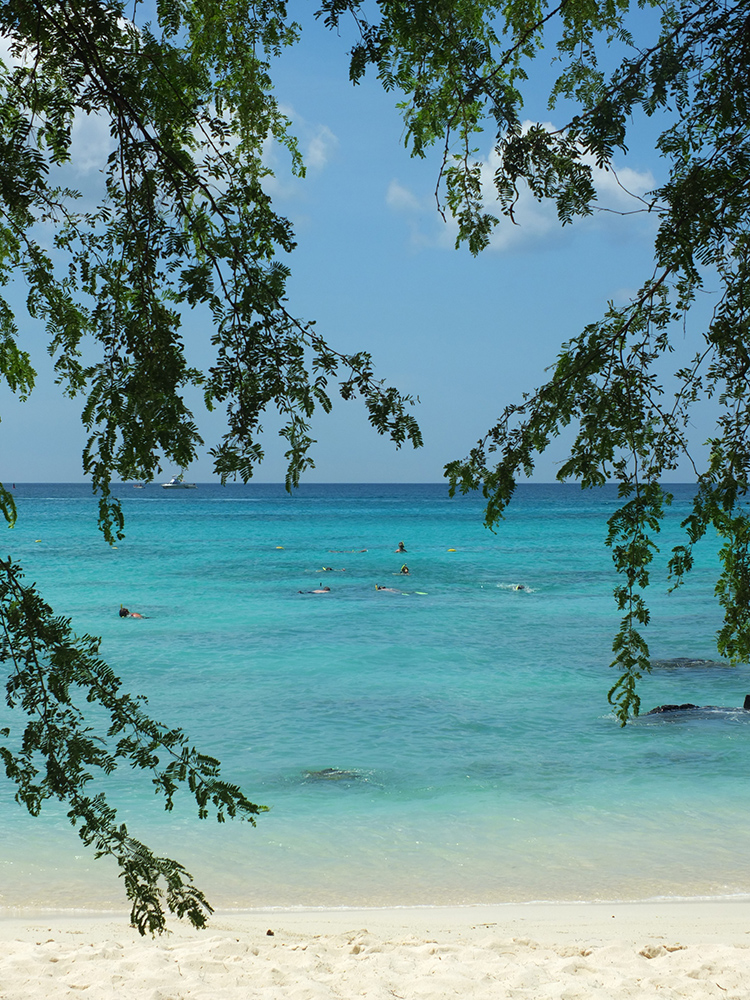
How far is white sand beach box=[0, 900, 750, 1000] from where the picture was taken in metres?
5.37

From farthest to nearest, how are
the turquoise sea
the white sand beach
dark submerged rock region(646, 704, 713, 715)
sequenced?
1. dark submerged rock region(646, 704, 713, 715)
2. the turquoise sea
3. the white sand beach

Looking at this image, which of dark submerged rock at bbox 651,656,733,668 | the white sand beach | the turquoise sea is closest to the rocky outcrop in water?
dark submerged rock at bbox 651,656,733,668

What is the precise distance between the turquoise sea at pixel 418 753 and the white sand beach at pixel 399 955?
25.6 inches

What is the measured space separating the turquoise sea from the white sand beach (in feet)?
2.14

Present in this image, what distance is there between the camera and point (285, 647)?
65.4 ft

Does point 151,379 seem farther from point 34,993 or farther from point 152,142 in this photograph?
point 34,993

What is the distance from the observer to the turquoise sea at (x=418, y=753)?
8.17m

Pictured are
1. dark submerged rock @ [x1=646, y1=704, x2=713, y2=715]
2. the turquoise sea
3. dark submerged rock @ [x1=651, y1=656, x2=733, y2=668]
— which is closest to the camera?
the turquoise sea

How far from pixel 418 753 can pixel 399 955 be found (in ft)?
19.9

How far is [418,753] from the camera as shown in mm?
12008

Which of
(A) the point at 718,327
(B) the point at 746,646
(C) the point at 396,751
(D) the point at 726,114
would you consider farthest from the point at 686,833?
(D) the point at 726,114

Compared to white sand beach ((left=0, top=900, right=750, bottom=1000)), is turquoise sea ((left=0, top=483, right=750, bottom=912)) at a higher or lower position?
lower

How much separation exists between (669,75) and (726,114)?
259mm

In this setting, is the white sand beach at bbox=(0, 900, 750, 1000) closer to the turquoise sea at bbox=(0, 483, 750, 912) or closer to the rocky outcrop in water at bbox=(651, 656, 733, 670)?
the turquoise sea at bbox=(0, 483, 750, 912)
